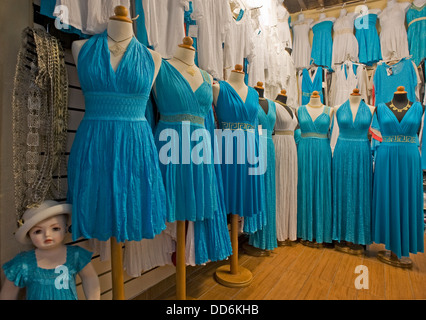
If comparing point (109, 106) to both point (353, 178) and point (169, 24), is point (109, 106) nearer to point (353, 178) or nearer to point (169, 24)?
point (169, 24)

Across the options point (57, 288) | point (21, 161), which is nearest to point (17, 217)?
point (21, 161)

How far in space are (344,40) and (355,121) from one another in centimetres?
224

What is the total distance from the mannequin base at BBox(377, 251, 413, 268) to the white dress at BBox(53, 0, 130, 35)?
9.25 feet

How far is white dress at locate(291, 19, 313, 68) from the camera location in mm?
4289

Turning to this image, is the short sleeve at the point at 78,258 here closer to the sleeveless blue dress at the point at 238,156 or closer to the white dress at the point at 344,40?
the sleeveless blue dress at the point at 238,156

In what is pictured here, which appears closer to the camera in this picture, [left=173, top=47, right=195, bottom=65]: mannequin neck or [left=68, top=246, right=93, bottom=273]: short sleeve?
[left=68, top=246, right=93, bottom=273]: short sleeve

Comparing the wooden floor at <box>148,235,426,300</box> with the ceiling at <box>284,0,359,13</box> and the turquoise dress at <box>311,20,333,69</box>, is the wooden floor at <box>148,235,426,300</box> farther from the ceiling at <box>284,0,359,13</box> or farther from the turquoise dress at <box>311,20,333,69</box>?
the ceiling at <box>284,0,359,13</box>

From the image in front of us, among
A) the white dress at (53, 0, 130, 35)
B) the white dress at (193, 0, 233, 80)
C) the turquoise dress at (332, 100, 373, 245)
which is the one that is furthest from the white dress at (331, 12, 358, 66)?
the white dress at (53, 0, 130, 35)

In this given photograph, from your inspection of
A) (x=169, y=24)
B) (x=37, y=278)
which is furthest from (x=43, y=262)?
(x=169, y=24)

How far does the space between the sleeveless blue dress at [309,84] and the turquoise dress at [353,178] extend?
1564 mm

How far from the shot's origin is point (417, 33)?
360 cm

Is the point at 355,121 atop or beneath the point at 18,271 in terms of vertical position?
atop

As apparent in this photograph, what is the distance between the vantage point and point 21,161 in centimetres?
110
